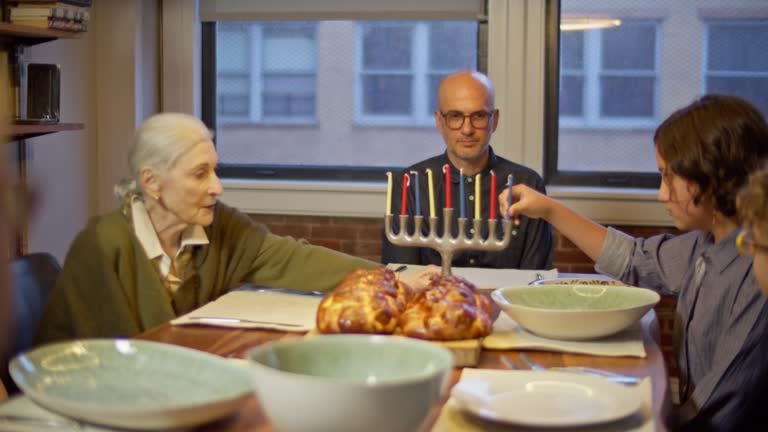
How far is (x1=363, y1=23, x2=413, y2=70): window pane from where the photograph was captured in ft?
13.7

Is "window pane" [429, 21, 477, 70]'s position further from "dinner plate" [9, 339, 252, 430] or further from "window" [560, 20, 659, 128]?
"dinner plate" [9, 339, 252, 430]

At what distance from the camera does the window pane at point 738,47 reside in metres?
3.90

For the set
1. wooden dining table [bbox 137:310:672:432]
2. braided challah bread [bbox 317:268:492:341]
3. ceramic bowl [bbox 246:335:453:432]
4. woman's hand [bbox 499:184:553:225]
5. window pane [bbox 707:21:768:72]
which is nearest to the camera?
ceramic bowl [bbox 246:335:453:432]

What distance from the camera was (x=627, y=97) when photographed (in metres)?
4.04

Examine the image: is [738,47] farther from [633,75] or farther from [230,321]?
[230,321]

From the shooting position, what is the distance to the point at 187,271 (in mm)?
2289

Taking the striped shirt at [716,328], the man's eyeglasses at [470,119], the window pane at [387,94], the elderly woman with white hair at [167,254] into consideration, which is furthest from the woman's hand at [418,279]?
the window pane at [387,94]

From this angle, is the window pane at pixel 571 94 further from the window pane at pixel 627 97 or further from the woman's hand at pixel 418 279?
the woman's hand at pixel 418 279

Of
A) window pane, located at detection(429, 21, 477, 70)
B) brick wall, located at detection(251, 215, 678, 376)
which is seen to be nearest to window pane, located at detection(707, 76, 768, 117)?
brick wall, located at detection(251, 215, 678, 376)

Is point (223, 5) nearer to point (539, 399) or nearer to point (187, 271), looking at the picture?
point (187, 271)

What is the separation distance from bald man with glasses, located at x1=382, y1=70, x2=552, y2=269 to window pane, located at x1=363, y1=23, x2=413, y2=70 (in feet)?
2.85

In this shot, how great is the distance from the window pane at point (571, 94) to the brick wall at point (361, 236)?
20.4 inches

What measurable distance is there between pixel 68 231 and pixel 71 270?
5.97 ft

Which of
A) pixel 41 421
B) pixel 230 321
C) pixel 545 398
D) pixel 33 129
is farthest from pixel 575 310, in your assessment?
pixel 33 129
